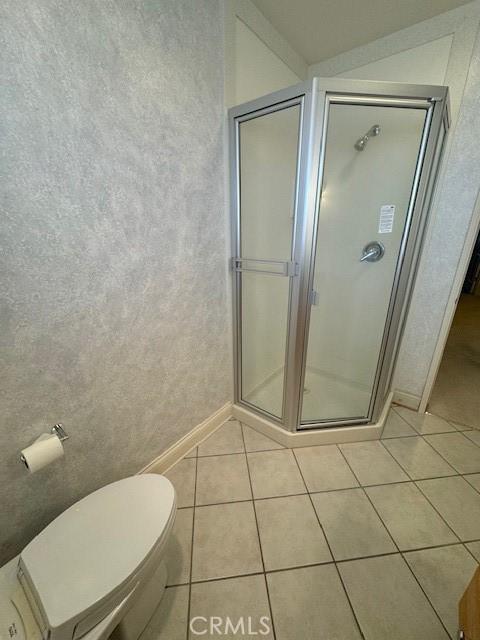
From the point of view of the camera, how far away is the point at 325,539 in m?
1.09

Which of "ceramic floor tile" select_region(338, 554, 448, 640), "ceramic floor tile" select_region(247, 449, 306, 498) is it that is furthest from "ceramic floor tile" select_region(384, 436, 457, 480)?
"ceramic floor tile" select_region(247, 449, 306, 498)

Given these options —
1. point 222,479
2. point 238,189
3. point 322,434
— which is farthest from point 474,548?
point 238,189

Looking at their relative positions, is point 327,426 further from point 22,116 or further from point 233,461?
point 22,116

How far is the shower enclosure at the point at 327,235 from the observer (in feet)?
3.64

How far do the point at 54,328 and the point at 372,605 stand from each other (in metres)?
1.55

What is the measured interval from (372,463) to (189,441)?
113 cm

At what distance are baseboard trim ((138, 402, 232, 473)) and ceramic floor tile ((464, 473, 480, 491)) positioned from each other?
57.3 inches

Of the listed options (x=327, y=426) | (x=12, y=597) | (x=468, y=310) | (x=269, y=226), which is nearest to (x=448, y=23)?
(x=269, y=226)

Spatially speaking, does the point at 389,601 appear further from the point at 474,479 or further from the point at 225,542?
the point at 474,479

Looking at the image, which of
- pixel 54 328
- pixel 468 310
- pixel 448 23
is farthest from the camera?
pixel 468 310

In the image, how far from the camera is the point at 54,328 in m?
0.85

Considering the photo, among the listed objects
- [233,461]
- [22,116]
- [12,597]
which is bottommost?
[233,461]

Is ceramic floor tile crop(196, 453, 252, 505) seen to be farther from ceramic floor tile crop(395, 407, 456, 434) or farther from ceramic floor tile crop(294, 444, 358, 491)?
ceramic floor tile crop(395, 407, 456, 434)

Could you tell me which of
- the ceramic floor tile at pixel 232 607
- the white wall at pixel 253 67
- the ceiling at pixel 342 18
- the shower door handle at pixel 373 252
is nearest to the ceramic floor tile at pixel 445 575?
the ceramic floor tile at pixel 232 607
